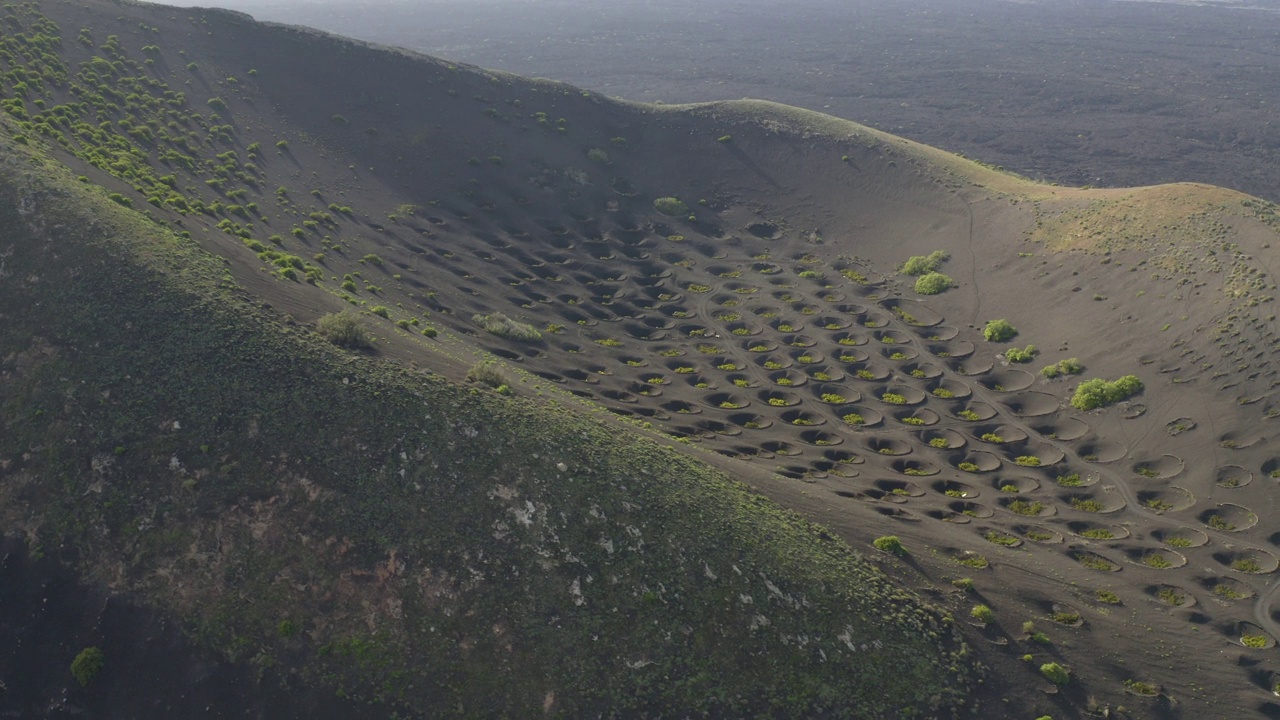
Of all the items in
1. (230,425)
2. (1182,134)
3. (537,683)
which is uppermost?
(1182,134)

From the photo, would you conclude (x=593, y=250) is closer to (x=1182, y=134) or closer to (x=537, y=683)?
(x=537, y=683)

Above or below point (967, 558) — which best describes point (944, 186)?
above

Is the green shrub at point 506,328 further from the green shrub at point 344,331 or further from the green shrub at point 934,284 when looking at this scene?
the green shrub at point 934,284

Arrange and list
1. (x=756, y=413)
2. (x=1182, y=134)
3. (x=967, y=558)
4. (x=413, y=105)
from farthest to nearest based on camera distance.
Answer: (x=1182, y=134)
(x=413, y=105)
(x=756, y=413)
(x=967, y=558)

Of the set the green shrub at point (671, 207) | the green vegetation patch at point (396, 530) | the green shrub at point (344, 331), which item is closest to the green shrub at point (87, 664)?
the green vegetation patch at point (396, 530)

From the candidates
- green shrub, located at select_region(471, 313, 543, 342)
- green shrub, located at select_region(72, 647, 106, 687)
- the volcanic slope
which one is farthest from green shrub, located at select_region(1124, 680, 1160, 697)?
green shrub, located at select_region(471, 313, 543, 342)

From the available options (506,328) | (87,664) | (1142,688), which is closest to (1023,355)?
(1142,688)

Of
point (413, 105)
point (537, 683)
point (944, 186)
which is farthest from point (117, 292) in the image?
point (944, 186)
